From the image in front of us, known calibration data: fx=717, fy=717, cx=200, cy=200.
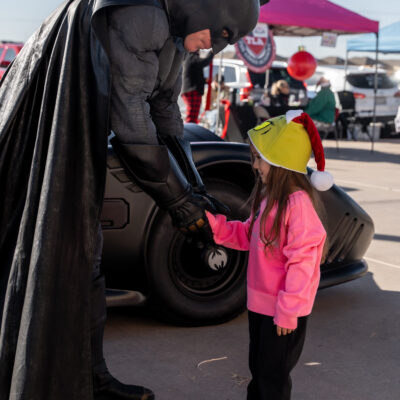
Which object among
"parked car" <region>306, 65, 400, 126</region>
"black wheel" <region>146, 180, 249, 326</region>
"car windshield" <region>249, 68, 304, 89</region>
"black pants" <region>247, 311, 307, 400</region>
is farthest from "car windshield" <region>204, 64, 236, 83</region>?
"black pants" <region>247, 311, 307, 400</region>

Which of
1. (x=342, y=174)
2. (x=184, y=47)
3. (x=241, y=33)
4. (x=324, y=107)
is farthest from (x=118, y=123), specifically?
(x=324, y=107)

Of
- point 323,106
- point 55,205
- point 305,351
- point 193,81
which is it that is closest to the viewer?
point 55,205

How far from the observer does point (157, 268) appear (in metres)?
3.55

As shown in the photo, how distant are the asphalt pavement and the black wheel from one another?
→ 108 millimetres

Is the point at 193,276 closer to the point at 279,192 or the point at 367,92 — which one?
the point at 279,192

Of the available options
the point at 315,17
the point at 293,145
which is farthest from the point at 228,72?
the point at 293,145

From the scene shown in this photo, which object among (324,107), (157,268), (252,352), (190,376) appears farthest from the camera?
(324,107)

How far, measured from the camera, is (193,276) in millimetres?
3686

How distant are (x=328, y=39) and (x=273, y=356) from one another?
12.0 metres

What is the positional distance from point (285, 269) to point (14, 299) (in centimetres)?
89

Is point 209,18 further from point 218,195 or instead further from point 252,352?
point 218,195

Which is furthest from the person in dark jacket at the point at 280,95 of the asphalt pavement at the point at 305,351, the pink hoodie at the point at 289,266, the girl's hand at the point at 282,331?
the girl's hand at the point at 282,331

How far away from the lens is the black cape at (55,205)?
7.45ft

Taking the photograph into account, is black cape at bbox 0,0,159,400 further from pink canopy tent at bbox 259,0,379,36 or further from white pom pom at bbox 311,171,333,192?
pink canopy tent at bbox 259,0,379,36
